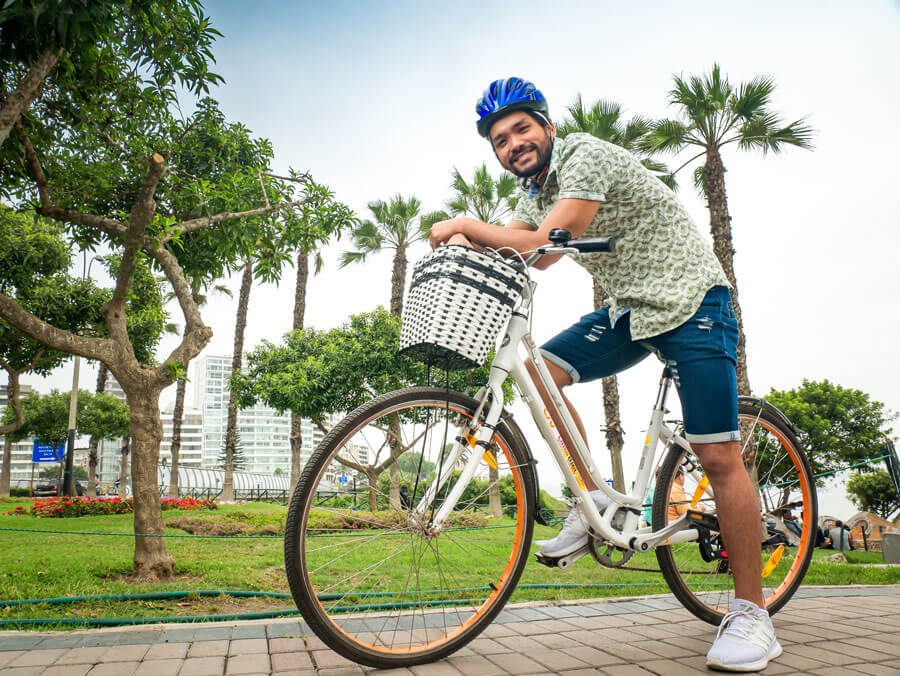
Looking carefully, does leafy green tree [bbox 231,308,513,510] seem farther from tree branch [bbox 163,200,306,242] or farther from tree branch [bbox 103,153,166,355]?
tree branch [bbox 103,153,166,355]

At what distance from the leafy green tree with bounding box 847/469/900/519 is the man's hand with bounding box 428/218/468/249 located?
27169mm

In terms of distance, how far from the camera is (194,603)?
11.7 feet

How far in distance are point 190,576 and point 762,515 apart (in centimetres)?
452

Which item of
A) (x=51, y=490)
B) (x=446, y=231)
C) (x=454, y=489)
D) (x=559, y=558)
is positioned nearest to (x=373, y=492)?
(x=454, y=489)

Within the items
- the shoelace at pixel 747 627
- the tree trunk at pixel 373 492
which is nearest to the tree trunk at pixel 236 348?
the tree trunk at pixel 373 492

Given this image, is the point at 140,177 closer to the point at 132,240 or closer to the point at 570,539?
the point at 132,240

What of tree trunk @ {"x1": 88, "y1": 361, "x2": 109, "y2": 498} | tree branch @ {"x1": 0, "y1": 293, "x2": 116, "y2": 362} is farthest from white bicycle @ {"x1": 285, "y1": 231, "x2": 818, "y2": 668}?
tree trunk @ {"x1": 88, "y1": 361, "x2": 109, "y2": 498}

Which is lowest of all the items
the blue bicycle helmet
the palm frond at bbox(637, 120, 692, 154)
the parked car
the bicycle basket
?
the parked car

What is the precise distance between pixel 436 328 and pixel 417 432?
1.46 ft

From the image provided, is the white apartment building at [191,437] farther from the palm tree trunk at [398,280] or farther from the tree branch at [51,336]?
the tree branch at [51,336]

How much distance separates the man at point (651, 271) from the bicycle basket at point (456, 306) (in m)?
0.17

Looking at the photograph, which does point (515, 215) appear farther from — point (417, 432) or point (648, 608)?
point (648, 608)

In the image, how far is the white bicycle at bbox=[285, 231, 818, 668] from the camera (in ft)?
5.69

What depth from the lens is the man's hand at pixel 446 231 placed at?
6.28 ft
